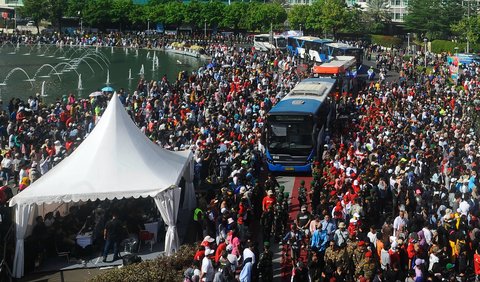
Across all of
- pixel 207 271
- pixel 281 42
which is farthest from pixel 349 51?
pixel 207 271

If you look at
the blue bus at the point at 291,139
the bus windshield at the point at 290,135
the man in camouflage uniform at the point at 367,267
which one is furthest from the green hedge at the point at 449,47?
the man in camouflage uniform at the point at 367,267

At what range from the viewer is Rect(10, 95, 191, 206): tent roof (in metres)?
14.1

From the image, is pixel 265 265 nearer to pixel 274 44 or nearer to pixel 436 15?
pixel 274 44

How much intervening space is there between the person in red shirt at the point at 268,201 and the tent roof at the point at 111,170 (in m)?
2.22

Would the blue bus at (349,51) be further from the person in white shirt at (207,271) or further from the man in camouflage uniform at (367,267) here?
the person in white shirt at (207,271)

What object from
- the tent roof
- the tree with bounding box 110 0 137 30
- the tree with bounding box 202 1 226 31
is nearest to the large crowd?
the tent roof

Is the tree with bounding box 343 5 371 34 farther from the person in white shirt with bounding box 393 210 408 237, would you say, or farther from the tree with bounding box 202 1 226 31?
the person in white shirt with bounding box 393 210 408 237

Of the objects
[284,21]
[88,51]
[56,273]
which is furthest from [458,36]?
[56,273]

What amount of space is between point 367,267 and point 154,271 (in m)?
4.10

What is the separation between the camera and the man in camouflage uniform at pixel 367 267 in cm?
1201

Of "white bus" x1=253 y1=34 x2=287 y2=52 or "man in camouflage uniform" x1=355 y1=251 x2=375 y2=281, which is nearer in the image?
"man in camouflage uniform" x1=355 y1=251 x2=375 y2=281

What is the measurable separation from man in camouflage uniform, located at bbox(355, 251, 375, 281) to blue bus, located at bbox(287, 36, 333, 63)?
44.7m

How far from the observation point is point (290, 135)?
876 inches

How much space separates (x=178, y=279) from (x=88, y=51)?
215ft
